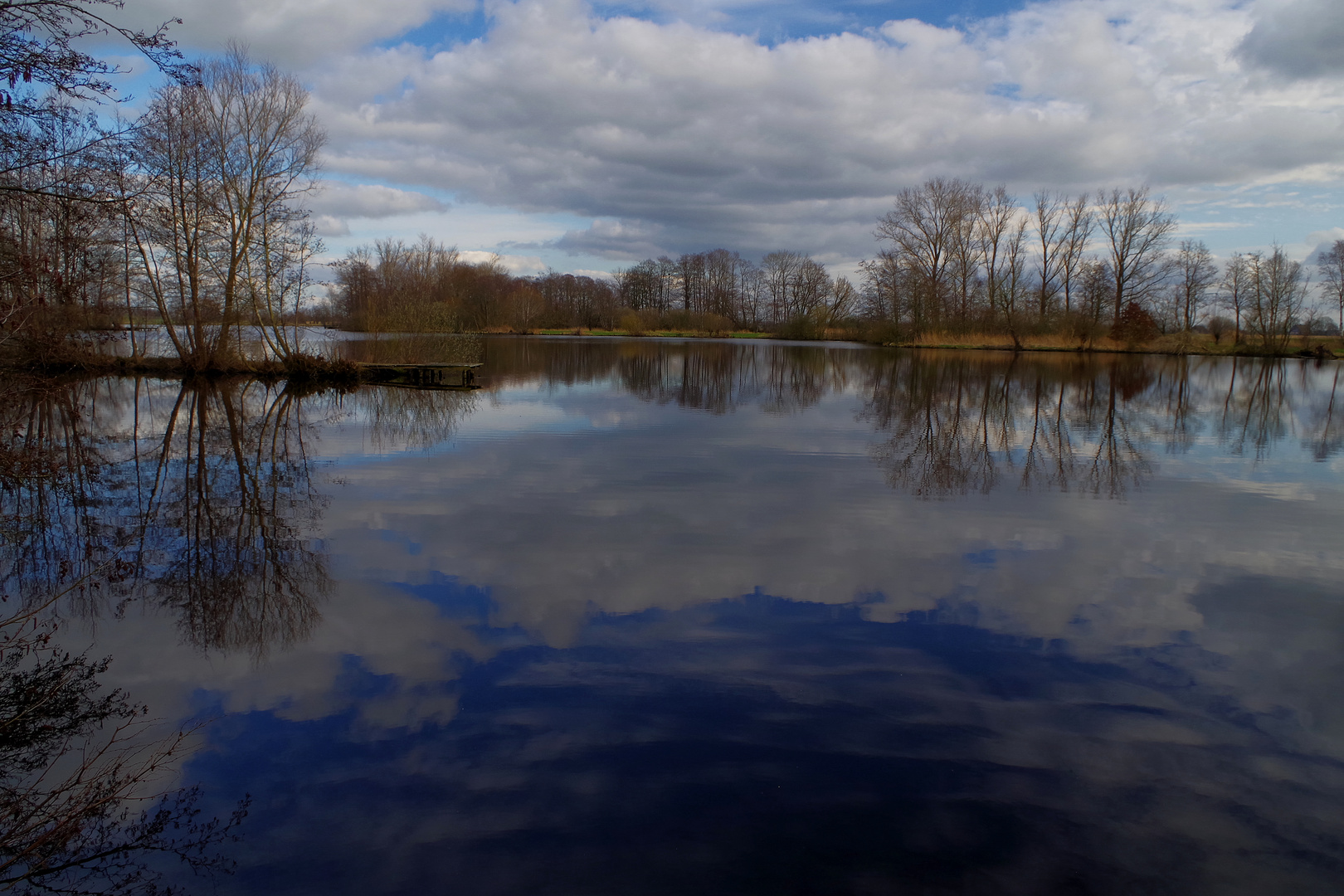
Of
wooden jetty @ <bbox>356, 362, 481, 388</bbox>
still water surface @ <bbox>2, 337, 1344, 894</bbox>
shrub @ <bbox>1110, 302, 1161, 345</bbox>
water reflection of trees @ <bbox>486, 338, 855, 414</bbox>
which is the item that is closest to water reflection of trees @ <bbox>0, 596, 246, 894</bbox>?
still water surface @ <bbox>2, 337, 1344, 894</bbox>

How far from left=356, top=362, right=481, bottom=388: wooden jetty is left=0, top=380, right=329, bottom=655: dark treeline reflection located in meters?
8.69

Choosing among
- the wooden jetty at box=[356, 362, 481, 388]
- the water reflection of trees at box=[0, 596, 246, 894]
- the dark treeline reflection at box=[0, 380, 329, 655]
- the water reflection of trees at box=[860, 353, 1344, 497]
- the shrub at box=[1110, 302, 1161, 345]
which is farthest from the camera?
the shrub at box=[1110, 302, 1161, 345]

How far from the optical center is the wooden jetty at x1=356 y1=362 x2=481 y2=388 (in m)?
22.5

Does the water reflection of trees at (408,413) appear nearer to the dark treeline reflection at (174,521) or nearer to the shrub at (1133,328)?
the dark treeline reflection at (174,521)

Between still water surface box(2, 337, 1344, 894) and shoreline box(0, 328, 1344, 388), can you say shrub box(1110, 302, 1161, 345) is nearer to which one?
shoreline box(0, 328, 1344, 388)

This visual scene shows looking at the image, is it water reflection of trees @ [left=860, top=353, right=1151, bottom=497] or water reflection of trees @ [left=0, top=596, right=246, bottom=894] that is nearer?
water reflection of trees @ [left=0, top=596, right=246, bottom=894]

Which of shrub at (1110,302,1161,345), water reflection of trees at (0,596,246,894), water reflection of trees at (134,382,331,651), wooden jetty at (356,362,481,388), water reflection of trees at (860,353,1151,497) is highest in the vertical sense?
shrub at (1110,302,1161,345)

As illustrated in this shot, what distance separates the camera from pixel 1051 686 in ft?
13.7

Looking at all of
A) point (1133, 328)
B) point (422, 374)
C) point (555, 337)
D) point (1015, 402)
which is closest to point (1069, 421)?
point (1015, 402)

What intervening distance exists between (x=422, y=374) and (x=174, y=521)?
16.1 metres

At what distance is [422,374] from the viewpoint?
75.2ft

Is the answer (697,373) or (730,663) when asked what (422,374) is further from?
(730,663)

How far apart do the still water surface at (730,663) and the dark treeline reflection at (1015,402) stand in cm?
37

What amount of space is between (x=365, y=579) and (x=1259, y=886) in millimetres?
5366
